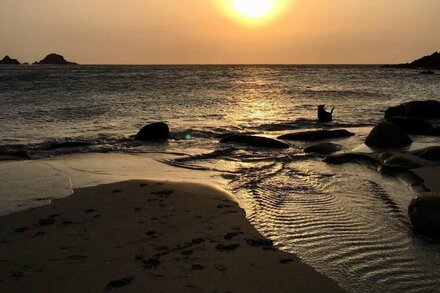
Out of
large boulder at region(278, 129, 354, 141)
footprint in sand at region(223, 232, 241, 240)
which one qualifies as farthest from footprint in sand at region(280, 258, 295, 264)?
large boulder at region(278, 129, 354, 141)

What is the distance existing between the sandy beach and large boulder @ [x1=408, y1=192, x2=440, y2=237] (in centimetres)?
220

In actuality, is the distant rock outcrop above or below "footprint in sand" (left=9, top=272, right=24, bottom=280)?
above

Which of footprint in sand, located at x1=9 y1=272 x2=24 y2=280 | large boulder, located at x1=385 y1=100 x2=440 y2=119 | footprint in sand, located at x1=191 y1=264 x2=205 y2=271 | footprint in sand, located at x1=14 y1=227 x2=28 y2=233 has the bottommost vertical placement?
footprint in sand, located at x1=9 y1=272 x2=24 y2=280

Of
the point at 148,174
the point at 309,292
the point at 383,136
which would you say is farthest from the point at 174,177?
the point at 383,136

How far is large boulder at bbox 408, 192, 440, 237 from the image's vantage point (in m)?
6.15

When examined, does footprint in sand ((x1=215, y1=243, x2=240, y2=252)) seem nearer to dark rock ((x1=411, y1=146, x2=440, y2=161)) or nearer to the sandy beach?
the sandy beach

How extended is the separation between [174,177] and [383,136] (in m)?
7.39

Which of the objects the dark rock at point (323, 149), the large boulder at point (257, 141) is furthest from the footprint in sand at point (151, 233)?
the large boulder at point (257, 141)

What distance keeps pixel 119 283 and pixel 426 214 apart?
436 cm

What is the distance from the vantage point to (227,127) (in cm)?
1973

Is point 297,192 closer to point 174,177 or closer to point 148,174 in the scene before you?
point 174,177

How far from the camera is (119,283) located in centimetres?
461

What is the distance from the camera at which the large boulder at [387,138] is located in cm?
1359

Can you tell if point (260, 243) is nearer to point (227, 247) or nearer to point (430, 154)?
point (227, 247)
